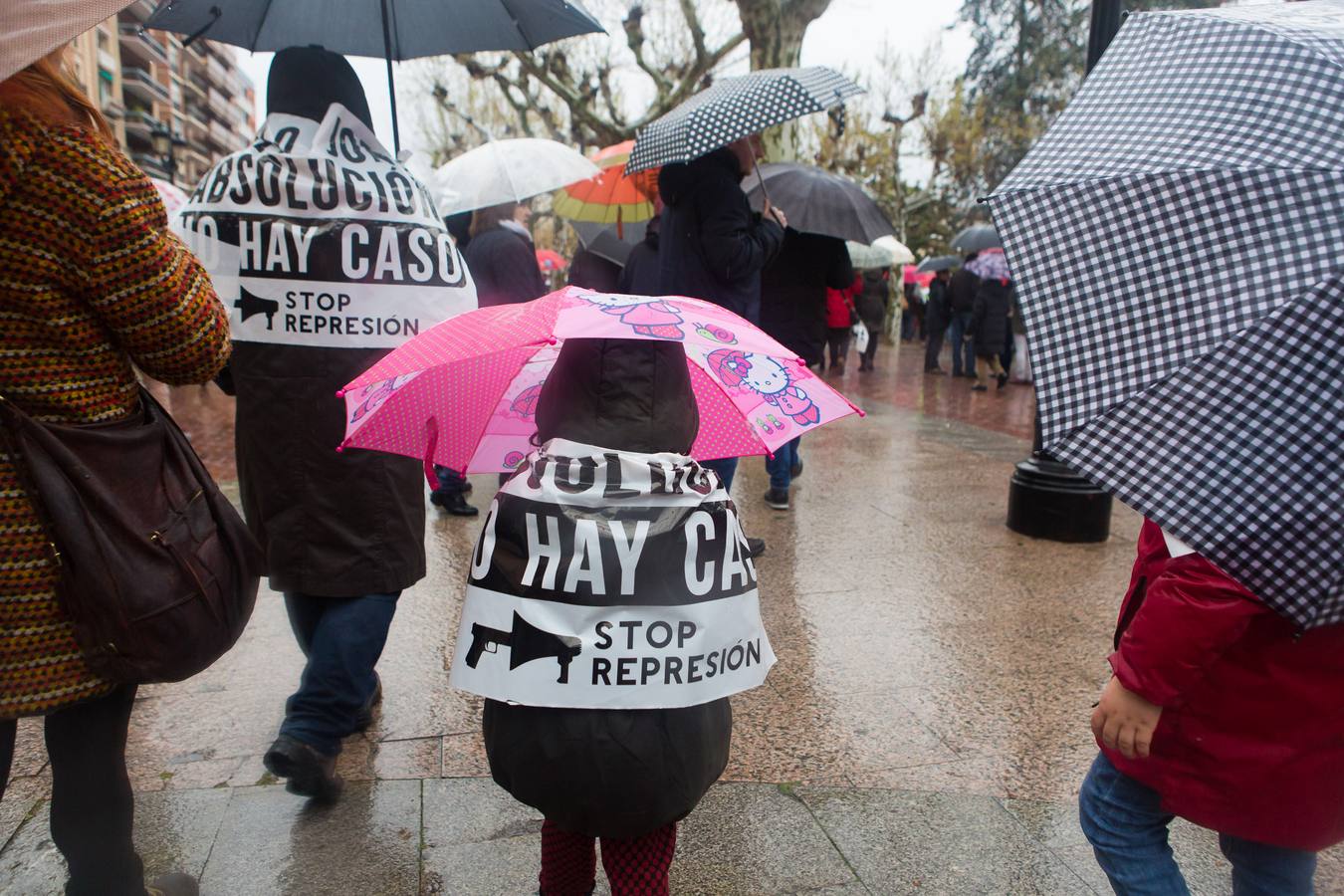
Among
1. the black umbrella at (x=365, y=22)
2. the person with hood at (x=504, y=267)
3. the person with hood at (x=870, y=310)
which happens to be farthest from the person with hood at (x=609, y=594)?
the person with hood at (x=870, y=310)

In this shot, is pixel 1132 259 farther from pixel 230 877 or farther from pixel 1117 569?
pixel 1117 569

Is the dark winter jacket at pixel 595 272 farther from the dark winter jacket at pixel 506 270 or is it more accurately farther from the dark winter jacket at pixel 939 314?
the dark winter jacket at pixel 939 314

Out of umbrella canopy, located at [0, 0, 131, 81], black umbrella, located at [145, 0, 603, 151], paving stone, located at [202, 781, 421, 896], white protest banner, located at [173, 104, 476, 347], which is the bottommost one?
paving stone, located at [202, 781, 421, 896]

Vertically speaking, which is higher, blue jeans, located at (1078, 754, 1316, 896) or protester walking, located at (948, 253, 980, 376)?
blue jeans, located at (1078, 754, 1316, 896)

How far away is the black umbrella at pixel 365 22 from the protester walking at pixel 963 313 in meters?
13.5

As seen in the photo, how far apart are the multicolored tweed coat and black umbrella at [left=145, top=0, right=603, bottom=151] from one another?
1682mm

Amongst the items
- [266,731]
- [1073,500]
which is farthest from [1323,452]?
[1073,500]

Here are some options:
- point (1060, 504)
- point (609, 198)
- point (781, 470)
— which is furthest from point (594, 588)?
point (609, 198)

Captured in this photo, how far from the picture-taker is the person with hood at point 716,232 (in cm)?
459

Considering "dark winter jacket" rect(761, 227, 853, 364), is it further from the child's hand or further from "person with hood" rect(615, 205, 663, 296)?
the child's hand

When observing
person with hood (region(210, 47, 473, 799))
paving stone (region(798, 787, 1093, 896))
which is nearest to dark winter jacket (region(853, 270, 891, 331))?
paving stone (region(798, 787, 1093, 896))

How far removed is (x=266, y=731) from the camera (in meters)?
3.26

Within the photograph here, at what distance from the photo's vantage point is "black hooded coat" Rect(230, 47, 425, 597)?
2.70m

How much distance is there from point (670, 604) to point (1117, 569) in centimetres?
401
